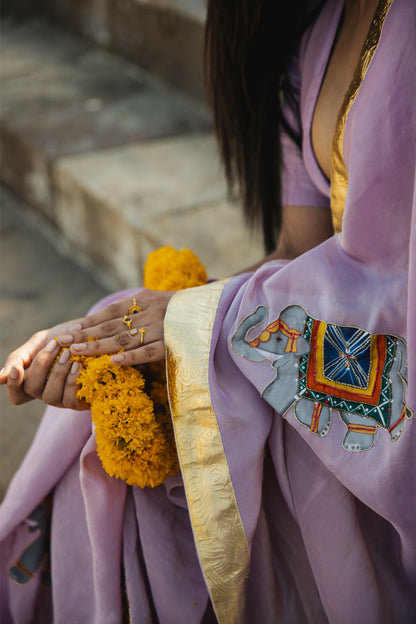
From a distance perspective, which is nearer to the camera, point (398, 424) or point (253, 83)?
point (398, 424)

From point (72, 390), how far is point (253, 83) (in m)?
0.62

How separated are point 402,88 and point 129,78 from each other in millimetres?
2403

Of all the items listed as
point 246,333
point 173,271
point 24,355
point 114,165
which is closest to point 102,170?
point 114,165

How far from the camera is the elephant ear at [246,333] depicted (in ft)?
2.64

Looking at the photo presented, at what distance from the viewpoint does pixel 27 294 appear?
207 cm

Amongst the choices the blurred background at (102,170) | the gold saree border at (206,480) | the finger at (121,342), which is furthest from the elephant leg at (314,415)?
the blurred background at (102,170)

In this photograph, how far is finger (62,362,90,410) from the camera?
32.5 inches

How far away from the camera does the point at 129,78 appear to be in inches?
113

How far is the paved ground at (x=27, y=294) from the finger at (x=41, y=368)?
2.30 ft

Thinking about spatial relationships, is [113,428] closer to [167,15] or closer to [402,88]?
[402,88]

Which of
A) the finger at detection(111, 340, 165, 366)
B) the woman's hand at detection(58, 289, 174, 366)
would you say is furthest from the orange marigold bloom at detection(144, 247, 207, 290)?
the finger at detection(111, 340, 165, 366)

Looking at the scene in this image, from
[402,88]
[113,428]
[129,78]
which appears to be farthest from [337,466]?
[129,78]

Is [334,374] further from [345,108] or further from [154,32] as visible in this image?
[154,32]

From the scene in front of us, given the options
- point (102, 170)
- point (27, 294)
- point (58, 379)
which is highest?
point (58, 379)
